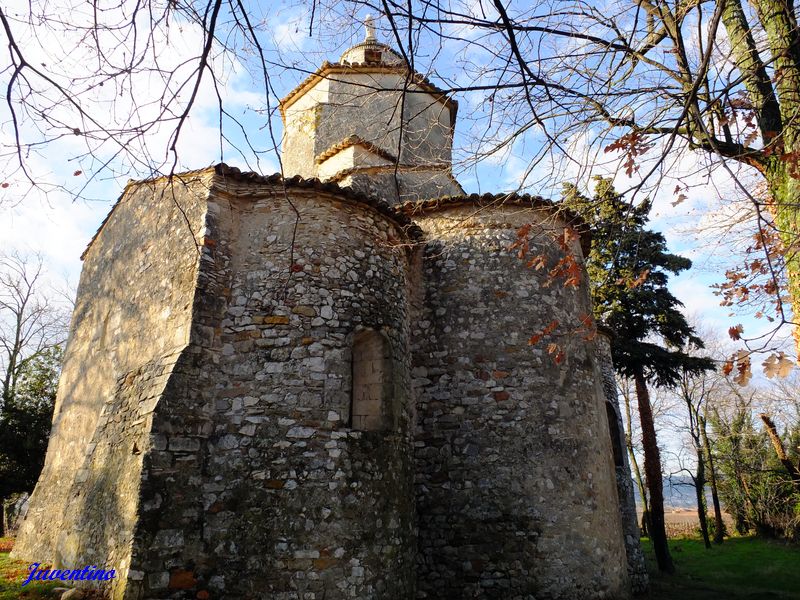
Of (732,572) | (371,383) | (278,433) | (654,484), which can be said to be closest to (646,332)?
(654,484)

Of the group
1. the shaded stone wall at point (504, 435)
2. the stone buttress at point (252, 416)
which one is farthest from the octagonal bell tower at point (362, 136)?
the stone buttress at point (252, 416)

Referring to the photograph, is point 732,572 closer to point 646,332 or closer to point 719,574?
point 719,574

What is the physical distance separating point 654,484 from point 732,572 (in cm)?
385

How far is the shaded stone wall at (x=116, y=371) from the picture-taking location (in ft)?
21.6

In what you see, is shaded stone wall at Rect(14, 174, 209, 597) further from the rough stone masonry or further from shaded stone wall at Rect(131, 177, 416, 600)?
shaded stone wall at Rect(131, 177, 416, 600)

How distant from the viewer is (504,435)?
29.1ft

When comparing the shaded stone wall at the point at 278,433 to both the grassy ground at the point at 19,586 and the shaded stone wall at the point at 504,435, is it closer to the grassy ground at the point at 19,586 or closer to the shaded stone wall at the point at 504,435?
the shaded stone wall at the point at 504,435

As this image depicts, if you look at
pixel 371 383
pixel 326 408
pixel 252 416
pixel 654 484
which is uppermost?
pixel 371 383

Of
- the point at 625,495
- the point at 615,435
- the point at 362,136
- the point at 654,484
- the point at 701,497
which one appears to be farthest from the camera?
the point at 701,497

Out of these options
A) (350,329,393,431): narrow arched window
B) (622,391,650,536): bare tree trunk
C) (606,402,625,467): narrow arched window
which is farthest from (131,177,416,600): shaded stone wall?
(622,391,650,536): bare tree trunk

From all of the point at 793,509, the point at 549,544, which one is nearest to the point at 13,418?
the point at 549,544

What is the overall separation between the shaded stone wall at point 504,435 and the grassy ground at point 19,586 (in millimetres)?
4898

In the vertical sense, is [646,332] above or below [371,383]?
above

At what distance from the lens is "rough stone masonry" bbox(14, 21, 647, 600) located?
256 inches
